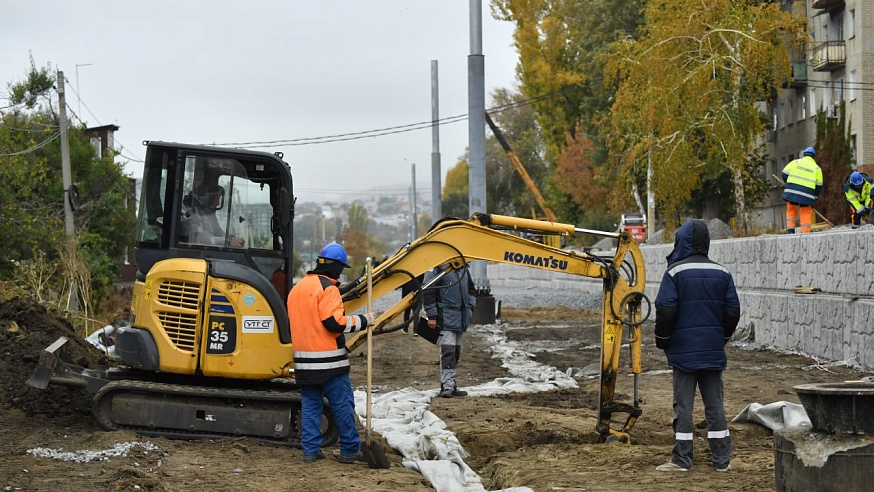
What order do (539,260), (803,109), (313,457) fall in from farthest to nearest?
(803,109) → (539,260) → (313,457)

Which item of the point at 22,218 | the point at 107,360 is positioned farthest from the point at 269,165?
the point at 22,218

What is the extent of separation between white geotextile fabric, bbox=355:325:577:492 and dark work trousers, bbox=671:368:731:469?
1.42 meters

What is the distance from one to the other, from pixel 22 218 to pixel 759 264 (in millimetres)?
18953

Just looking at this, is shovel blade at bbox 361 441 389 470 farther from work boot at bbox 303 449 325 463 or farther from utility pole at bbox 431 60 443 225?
utility pole at bbox 431 60 443 225

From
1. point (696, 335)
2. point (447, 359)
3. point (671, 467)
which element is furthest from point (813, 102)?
point (671, 467)

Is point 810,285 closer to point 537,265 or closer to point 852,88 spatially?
point 537,265

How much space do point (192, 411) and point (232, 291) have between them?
1207 millimetres

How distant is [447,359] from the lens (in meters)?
13.9

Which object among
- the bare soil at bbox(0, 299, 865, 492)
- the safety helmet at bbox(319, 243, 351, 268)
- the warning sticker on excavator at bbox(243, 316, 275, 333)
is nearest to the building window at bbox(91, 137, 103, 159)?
the bare soil at bbox(0, 299, 865, 492)

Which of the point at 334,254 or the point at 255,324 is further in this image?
the point at 255,324

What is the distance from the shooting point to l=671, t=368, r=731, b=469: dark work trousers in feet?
28.9

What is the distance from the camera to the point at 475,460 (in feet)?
33.8

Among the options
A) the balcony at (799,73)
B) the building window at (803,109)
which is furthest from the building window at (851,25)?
the building window at (803,109)

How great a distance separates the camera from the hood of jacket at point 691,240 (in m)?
8.98
